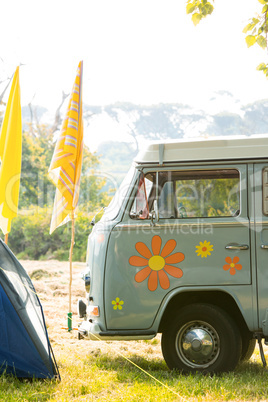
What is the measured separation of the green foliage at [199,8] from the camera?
674cm

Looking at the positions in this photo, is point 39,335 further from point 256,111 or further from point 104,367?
point 256,111

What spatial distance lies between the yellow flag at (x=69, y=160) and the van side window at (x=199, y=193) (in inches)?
107

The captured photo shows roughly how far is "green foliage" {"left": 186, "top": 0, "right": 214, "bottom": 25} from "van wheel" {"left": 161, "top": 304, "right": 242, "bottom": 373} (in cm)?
381

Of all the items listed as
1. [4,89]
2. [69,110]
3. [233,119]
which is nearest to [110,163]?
[233,119]

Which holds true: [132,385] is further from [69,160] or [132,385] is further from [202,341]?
[69,160]

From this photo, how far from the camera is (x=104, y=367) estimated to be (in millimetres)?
5922

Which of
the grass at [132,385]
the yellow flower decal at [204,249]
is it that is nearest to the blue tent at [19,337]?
the grass at [132,385]

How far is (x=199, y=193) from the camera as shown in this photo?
5844 millimetres

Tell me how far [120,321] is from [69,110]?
4130 millimetres

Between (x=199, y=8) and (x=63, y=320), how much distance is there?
546 cm

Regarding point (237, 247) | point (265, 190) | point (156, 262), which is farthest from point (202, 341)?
point (265, 190)

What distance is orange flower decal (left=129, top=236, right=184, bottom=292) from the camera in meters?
5.39

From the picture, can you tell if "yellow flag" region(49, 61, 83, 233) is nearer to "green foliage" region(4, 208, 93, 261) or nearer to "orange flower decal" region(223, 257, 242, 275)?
"orange flower decal" region(223, 257, 242, 275)

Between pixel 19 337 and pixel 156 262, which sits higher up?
pixel 156 262
